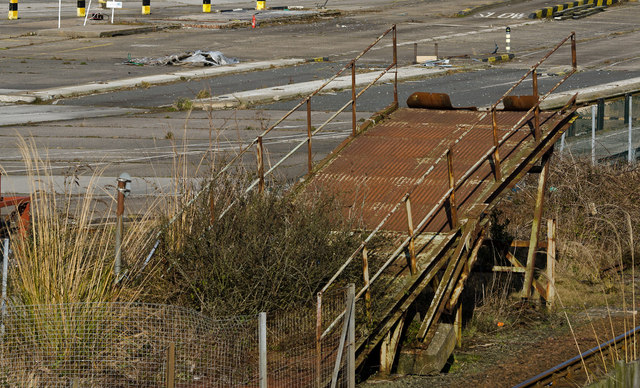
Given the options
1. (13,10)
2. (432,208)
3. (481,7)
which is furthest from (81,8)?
(432,208)

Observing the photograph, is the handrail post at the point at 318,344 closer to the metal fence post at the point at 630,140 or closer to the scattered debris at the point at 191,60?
the metal fence post at the point at 630,140

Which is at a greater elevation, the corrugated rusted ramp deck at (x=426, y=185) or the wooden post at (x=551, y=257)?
the corrugated rusted ramp deck at (x=426, y=185)

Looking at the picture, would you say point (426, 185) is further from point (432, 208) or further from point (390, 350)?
point (390, 350)

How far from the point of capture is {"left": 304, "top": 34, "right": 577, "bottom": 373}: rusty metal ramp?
10.4m

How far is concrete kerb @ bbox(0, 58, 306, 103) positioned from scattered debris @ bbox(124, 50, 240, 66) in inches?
32.4

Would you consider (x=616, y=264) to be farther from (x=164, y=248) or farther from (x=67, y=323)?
(x=67, y=323)

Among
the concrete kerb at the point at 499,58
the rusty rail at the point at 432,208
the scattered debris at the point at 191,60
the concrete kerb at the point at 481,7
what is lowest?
the concrete kerb at the point at 499,58

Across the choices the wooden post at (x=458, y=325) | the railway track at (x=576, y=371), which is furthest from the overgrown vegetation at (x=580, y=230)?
the railway track at (x=576, y=371)

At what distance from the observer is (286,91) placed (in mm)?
30297

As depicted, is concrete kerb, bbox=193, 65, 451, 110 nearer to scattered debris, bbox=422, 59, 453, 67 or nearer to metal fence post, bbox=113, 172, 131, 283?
scattered debris, bbox=422, 59, 453, 67

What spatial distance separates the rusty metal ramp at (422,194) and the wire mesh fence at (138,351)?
546 mm

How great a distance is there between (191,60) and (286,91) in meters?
8.58

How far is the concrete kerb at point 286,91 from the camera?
28672 mm

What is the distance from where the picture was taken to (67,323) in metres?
9.30
